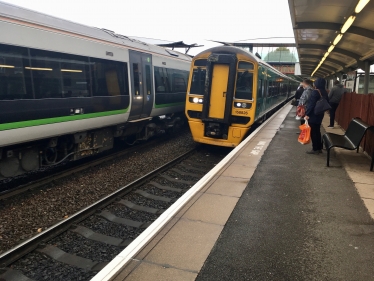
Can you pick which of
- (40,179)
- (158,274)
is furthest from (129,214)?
(158,274)

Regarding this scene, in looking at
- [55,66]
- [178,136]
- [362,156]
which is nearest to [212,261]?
[55,66]

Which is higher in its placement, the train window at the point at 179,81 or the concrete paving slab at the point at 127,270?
the train window at the point at 179,81

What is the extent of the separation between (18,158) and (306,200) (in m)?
5.08

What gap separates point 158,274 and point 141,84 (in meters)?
7.18

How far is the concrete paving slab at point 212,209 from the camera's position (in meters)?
3.89

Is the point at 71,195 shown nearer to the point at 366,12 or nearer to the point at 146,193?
the point at 146,193

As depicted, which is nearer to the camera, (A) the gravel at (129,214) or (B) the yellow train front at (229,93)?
(A) the gravel at (129,214)

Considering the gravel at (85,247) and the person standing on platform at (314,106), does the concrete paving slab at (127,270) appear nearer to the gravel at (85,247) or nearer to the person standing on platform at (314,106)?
the gravel at (85,247)

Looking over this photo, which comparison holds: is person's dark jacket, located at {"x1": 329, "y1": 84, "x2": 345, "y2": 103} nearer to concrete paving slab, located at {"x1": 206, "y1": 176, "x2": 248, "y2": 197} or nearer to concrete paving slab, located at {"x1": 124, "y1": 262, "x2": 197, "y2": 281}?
concrete paving slab, located at {"x1": 206, "y1": 176, "x2": 248, "y2": 197}

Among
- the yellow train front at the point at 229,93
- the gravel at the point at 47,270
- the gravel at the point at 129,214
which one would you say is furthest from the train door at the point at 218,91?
the gravel at the point at 47,270

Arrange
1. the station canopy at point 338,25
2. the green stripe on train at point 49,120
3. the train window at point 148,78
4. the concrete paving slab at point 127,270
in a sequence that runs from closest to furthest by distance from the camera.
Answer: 1. the concrete paving slab at point 127,270
2. the green stripe on train at point 49,120
3. the station canopy at point 338,25
4. the train window at point 148,78

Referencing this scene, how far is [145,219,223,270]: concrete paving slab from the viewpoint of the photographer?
9.78 ft

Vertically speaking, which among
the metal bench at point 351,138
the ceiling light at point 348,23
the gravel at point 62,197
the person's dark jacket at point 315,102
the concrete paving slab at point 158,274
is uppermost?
the ceiling light at point 348,23

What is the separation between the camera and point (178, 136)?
41.6ft
